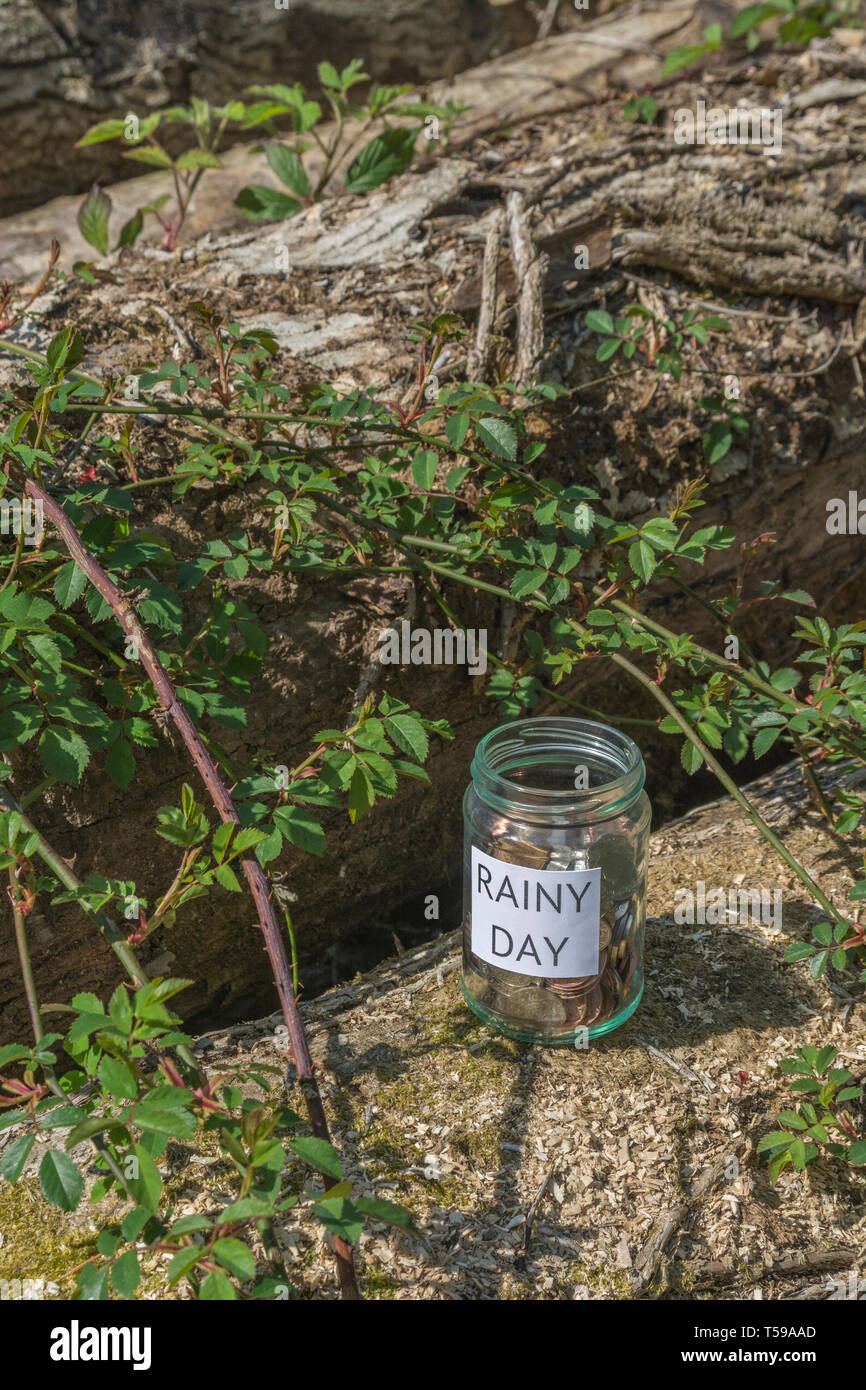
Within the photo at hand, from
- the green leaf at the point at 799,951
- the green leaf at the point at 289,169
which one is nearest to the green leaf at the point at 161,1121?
the green leaf at the point at 799,951

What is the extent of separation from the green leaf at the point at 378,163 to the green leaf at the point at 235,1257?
266 cm

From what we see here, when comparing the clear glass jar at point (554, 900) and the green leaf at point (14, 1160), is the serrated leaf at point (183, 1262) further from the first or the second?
the clear glass jar at point (554, 900)

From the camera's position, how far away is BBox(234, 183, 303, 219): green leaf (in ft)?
9.90

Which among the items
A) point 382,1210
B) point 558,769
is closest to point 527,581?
point 558,769

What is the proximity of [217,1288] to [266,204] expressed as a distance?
2698 mm

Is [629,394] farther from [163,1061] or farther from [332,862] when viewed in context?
[163,1061]

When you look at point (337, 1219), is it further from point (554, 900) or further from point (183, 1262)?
point (554, 900)

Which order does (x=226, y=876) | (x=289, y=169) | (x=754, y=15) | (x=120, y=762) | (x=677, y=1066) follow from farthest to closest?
(x=754, y=15), (x=289, y=169), (x=677, y=1066), (x=120, y=762), (x=226, y=876)

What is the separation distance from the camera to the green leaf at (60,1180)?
1295 mm

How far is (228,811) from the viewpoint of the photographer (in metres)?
1.47

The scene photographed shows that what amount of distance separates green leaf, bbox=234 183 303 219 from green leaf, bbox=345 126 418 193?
17 centimetres

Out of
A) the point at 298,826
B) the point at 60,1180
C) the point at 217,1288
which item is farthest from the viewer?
the point at 298,826

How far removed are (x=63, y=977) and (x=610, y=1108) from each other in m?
1.06

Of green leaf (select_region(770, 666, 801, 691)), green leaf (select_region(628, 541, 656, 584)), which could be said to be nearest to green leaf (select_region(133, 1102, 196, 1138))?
green leaf (select_region(628, 541, 656, 584))
